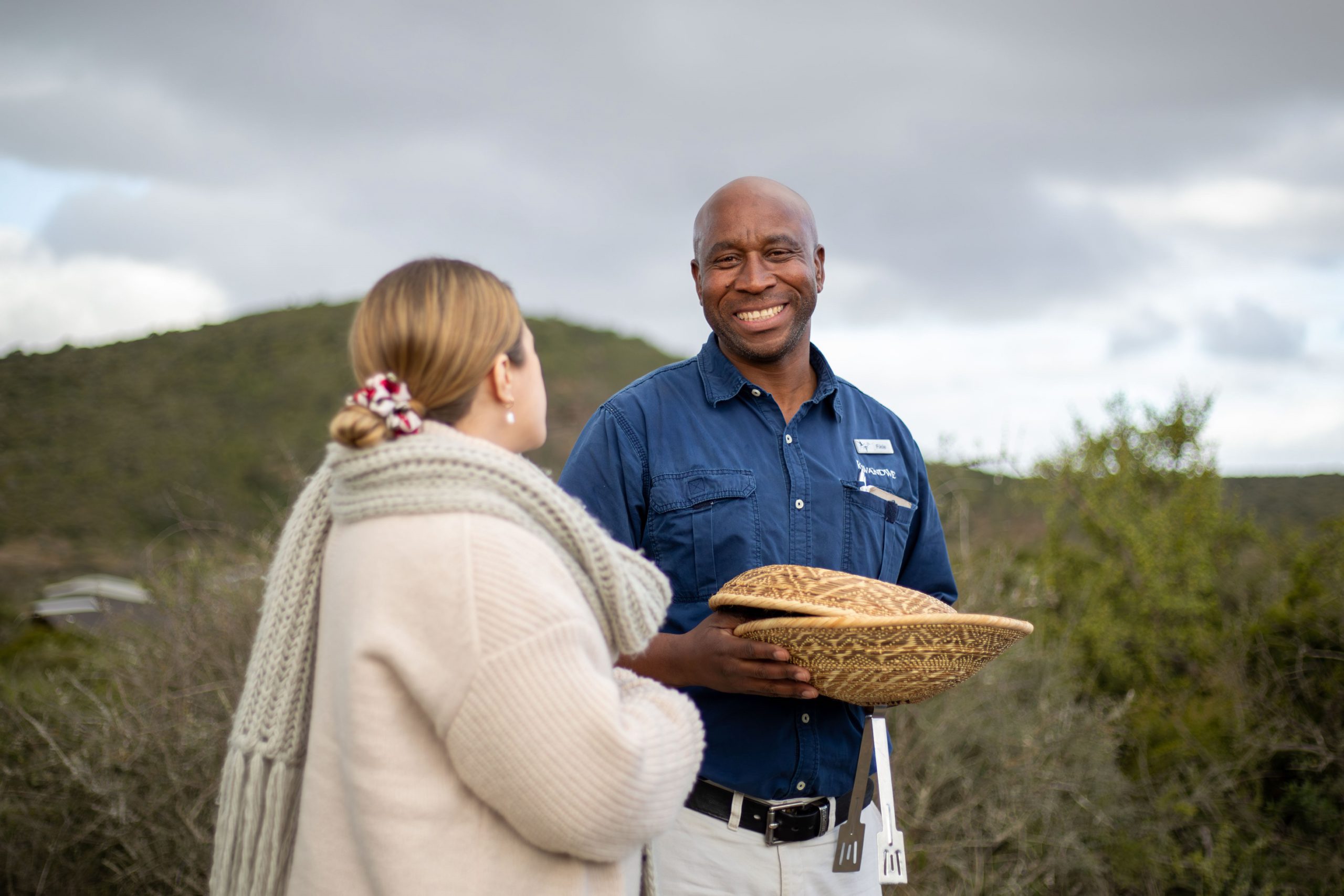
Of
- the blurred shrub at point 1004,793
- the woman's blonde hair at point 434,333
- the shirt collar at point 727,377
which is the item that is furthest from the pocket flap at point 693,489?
the blurred shrub at point 1004,793

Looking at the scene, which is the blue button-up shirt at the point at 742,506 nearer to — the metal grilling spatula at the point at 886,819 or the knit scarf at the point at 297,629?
the metal grilling spatula at the point at 886,819

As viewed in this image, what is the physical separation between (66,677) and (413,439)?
186 inches

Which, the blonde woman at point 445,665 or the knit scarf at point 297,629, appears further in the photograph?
the knit scarf at point 297,629

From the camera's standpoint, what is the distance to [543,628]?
144 centimetres

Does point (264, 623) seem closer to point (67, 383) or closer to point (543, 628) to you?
point (543, 628)

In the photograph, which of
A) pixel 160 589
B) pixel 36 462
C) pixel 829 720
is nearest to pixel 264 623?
pixel 829 720

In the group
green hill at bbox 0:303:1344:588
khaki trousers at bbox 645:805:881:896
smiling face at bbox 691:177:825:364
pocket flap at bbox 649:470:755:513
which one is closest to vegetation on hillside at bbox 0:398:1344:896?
khaki trousers at bbox 645:805:881:896

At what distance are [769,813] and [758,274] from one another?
1.38 metres

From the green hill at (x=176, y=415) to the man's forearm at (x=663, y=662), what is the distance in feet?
60.6

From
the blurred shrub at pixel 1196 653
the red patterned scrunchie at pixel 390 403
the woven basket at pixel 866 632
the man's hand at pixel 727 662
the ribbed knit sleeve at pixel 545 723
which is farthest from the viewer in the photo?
the blurred shrub at pixel 1196 653

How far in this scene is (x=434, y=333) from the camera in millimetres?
1595

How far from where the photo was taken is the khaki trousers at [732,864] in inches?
90.0

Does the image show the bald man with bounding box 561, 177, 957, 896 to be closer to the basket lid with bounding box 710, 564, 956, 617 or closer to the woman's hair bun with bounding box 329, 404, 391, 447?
the basket lid with bounding box 710, 564, 956, 617

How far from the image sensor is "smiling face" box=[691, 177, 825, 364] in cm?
264
